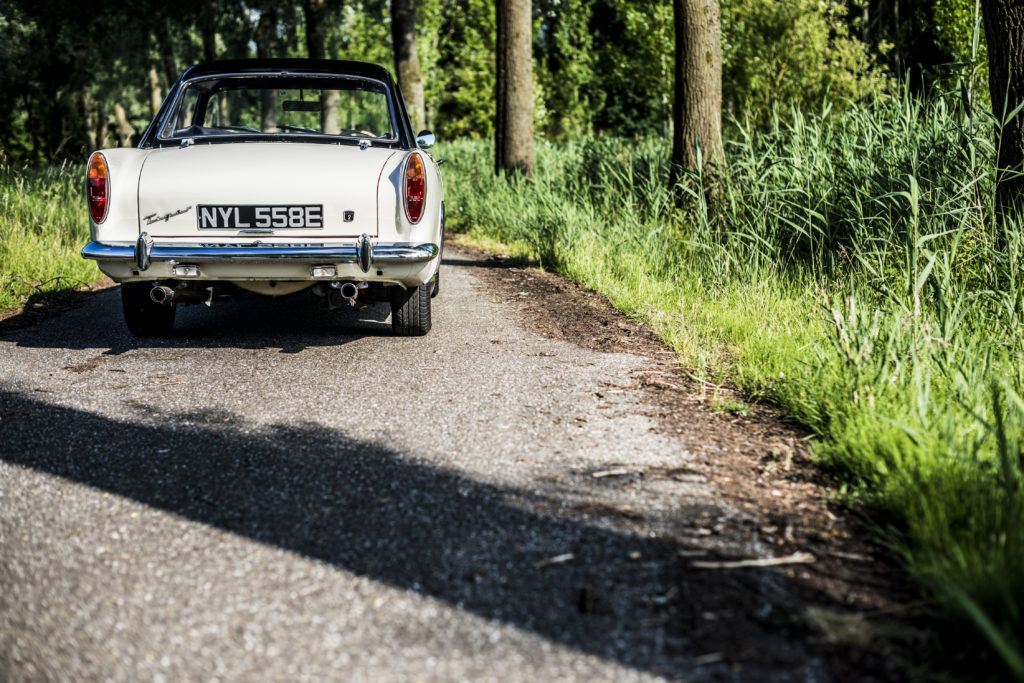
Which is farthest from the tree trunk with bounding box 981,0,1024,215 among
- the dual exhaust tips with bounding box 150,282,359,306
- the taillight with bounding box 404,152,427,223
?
the dual exhaust tips with bounding box 150,282,359,306

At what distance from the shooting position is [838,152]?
7348 millimetres

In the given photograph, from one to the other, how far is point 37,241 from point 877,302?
7.71m

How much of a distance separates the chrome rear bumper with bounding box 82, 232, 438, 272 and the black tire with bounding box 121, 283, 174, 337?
0.46 metres

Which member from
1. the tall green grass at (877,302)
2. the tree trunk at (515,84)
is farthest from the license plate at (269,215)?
the tree trunk at (515,84)

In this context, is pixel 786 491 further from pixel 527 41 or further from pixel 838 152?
pixel 527 41

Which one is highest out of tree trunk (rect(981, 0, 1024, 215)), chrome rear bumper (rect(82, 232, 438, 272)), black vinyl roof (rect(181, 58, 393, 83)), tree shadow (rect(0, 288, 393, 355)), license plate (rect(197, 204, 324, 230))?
black vinyl roof (rect(181, 58, 393, 83))

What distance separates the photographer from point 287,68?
21.0 feet

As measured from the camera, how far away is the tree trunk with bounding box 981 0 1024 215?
5102mm

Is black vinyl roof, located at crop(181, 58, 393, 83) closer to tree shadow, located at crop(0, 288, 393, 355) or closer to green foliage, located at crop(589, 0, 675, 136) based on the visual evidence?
tree shadow, located at crop(0, 288, 393, 355)

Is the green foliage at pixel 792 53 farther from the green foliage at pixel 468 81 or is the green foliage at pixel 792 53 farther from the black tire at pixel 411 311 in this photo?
the black tire at pixel 411 311

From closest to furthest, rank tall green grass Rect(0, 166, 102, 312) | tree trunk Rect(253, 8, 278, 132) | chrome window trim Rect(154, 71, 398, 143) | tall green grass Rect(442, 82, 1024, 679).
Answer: tall green grass Rect(442, 82, 1024, 679)
chrome window trim Rect(154, 71, 398, 143)
tall green grass Rect(0, 166, 102, 312)
tree trunk Rect(253, 8, 278, 132)

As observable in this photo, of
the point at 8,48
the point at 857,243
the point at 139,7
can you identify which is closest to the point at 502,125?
the point at 857,243

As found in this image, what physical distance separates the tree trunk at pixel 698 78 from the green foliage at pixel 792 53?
12.9 m

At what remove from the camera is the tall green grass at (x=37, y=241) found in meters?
7.57
